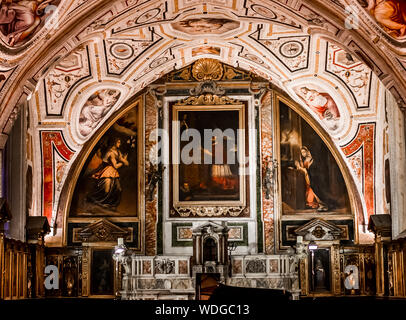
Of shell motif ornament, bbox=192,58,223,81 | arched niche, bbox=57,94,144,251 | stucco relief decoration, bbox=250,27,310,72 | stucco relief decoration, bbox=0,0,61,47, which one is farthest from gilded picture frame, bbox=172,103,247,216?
stucco relief decoration, bbox=0,0,61,47

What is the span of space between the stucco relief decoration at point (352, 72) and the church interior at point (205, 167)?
0.05m

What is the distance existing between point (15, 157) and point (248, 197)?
7.49 m

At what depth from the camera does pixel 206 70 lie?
24.7 metres

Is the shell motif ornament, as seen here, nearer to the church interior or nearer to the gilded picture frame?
the church interior

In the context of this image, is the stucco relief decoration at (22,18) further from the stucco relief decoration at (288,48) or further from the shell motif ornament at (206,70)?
the shell motif ornament at (206,70)

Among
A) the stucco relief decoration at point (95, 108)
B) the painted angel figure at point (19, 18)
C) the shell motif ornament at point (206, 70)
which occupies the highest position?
the shell motif ornament at point (206, 70)

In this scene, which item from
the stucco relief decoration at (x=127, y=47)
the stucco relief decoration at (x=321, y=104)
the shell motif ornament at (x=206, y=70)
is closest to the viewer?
the stucco relief decoration at (x=127, y=47)

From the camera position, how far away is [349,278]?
75.9ft

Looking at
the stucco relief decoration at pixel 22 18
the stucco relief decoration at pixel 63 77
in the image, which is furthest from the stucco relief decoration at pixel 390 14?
the stucco relief decoration at pixel 63 77

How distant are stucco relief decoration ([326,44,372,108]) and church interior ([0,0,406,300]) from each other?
45 mm

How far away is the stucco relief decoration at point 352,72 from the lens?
2152 cm

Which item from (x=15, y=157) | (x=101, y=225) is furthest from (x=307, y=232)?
(x=15, y=157)
